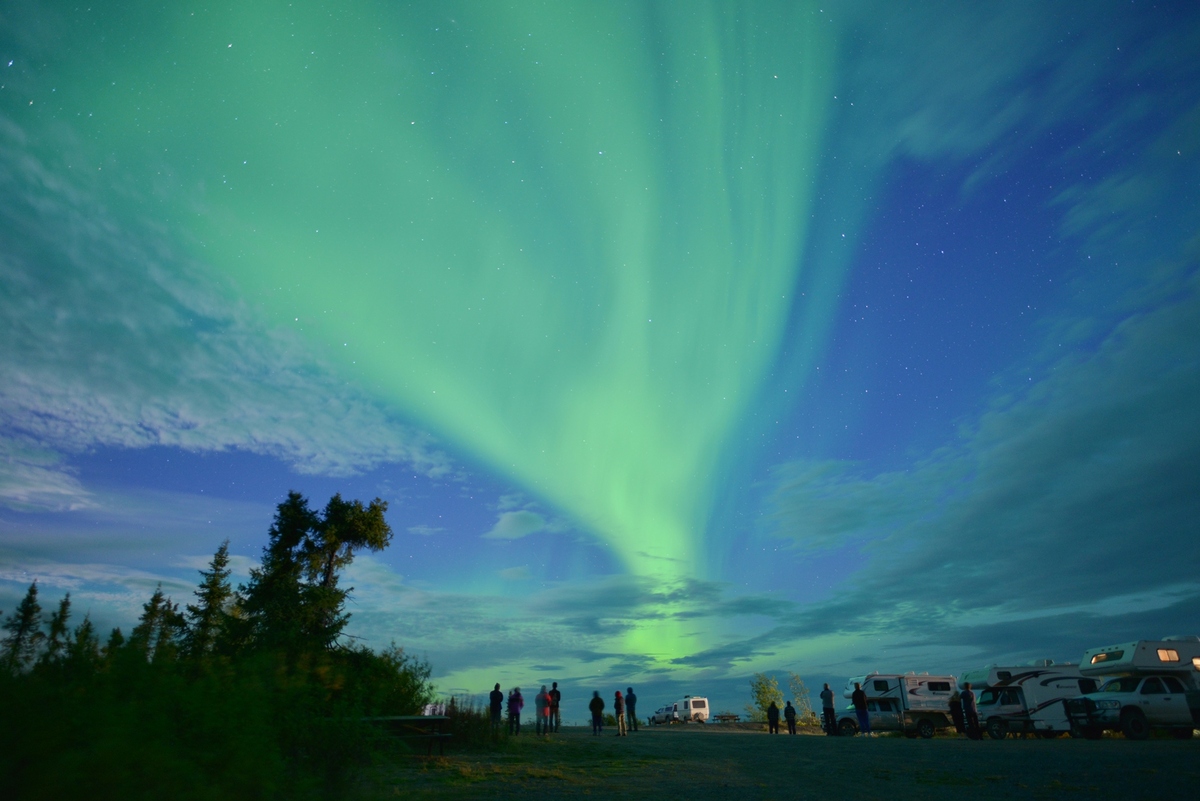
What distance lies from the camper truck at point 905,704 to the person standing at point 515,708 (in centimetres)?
1624

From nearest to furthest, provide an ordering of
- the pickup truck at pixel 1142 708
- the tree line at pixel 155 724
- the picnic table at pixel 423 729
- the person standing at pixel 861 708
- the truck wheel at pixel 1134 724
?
the tree line at pixel 155 724 < the picnic table at pixel 423 729 < the pickup truck at pixel 1142 708 < the truck wheel at pixel 1134 724 < the person standing at pixel 861 708

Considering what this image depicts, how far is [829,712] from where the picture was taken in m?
31.4

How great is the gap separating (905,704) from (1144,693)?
33.2 feet

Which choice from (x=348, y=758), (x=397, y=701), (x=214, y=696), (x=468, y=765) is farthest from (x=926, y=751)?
(x=214, y=696)

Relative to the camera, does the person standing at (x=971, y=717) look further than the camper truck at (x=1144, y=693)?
Yes

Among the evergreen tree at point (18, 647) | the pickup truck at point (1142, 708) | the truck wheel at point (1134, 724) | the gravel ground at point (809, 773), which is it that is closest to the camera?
the evergreen tree at point (18, 647)

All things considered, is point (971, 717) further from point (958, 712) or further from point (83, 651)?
point (83, 651)

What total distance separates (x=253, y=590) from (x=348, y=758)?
1251 inches

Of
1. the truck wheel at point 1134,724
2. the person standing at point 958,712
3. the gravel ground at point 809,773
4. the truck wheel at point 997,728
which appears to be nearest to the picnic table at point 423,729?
the gravel ground at point 809,773

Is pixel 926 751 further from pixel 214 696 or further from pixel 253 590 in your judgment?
pixel 253 590

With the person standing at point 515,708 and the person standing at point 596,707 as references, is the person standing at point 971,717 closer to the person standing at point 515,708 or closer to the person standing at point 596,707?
the person standing at point 596,707

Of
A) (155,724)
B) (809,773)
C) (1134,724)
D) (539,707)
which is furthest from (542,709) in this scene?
(155,724)

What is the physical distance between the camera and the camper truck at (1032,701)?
88.3 feet

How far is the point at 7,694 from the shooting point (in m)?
4.41
